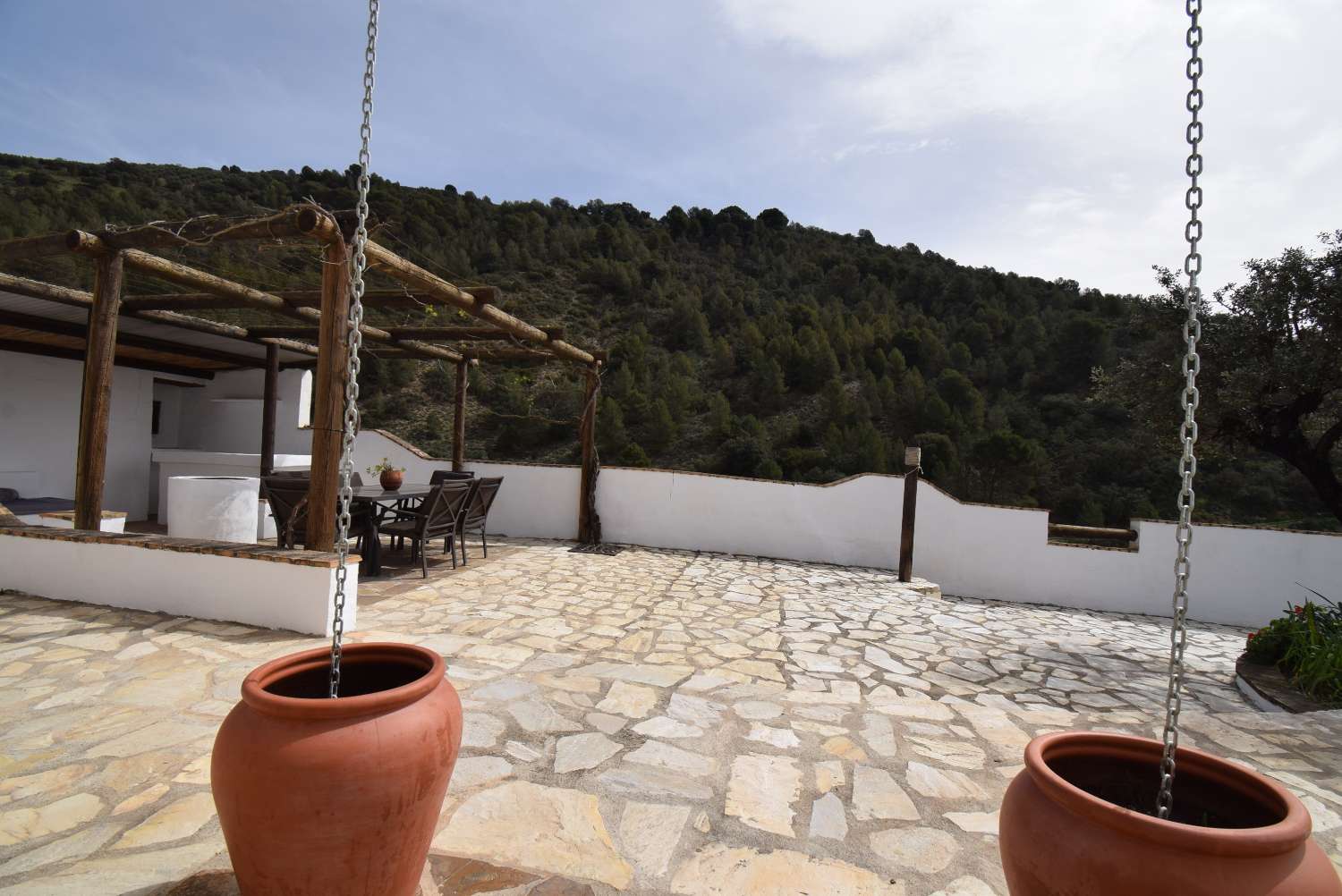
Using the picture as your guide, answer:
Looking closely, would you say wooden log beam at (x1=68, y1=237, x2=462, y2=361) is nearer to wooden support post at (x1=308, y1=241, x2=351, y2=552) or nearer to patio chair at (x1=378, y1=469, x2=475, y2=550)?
wooden support post at (x1=308, y1=241, x2=351, y2=552)

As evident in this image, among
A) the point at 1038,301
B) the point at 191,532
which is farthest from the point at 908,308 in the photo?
the point at 191,532

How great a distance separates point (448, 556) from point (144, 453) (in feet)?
18.6

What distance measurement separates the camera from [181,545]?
3.98 meters

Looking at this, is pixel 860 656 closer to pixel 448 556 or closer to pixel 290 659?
pixel 290 659

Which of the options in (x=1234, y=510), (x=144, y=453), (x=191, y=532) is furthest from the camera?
(x=1234, y=510)

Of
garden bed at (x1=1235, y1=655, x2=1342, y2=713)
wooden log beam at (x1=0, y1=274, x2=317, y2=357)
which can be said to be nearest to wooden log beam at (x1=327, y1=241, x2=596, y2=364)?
wooden log beam at (x1=0, y1=274, x2=317, y2=357)

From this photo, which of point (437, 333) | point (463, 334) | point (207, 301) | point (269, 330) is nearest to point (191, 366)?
point (269, 330)

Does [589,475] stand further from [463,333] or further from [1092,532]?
[1092,532]

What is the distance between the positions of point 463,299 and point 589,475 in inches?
136

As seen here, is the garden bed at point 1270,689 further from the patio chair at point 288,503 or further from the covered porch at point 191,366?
the patio chair at point 288,503

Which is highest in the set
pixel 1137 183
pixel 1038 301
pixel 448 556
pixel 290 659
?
pixel 1038 301

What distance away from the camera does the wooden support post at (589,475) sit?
8.29 m

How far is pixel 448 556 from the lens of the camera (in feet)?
21.8

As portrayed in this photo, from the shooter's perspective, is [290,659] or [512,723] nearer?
[290,659]
